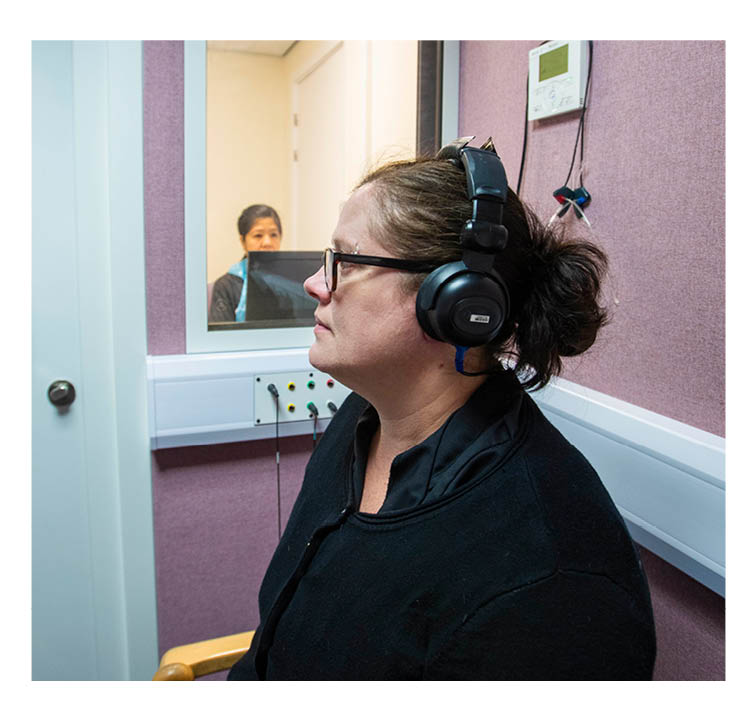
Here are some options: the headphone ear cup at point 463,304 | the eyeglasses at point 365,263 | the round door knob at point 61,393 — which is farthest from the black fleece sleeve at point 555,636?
the round door knob at point 61,393

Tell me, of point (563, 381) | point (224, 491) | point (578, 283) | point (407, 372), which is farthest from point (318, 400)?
point (578, 283)

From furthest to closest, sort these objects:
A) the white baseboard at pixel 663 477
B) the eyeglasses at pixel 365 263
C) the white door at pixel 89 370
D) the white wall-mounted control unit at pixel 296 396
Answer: the white wall-mounted control unit at pixel 296 396 < the white door at pixel 89 370 < the white baseboard at pixel 663 477 < the eyeglasses at pixel 365 263

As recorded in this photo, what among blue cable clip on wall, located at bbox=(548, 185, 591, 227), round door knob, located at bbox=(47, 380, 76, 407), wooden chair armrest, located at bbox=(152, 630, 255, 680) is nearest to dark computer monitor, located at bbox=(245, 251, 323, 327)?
round door knob, located at bbox=(47, 380, 76, 407)

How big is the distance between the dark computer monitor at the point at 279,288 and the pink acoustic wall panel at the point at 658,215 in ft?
2.17

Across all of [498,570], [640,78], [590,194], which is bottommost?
[498,570]

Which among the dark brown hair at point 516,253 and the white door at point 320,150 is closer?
the dark brown hair at point 516,253

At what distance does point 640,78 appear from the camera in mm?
1061

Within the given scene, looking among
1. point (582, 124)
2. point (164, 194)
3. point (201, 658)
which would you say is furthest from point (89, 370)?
point (582, 124)

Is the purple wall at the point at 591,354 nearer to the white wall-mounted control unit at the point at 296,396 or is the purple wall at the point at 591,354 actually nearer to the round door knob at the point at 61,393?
the white wall-mounted control unit at the point at 296,396

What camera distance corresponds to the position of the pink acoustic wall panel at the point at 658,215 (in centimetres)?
93

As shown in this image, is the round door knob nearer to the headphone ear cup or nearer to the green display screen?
the headphone ear cup

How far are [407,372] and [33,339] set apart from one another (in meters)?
1.02

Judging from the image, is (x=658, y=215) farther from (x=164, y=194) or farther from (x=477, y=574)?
(x=164, y=194)

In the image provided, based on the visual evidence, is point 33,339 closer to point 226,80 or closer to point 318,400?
point 318,400
